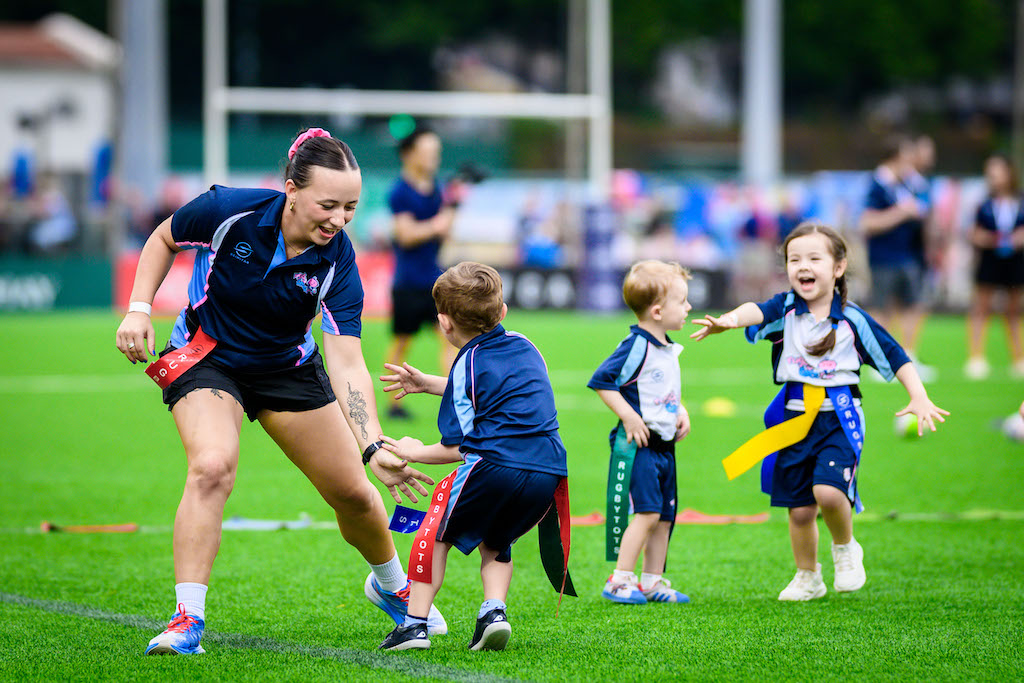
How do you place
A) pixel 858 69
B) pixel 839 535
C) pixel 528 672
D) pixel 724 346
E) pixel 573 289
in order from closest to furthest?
pixel 528 672, pixel 839 535, pixel 724 346, pixel 573 289, pixel 858 69

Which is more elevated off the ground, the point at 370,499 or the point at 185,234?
the point at 185,234

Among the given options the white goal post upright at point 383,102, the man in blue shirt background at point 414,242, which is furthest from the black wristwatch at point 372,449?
the white goal post upright at point 383,102

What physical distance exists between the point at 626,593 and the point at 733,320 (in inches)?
45.6

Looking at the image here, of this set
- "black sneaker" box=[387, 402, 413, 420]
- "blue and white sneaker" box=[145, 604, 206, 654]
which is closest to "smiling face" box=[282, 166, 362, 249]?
"blue and white sneaker" box=[145, 604, 206, 654]

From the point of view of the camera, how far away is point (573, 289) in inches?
976

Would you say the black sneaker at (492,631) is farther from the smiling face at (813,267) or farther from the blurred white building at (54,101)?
the blurred white building at (54,101)

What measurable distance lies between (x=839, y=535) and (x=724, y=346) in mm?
13483

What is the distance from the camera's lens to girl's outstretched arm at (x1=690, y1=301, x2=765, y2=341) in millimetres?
5086

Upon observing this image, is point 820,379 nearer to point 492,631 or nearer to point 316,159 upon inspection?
point 492,631

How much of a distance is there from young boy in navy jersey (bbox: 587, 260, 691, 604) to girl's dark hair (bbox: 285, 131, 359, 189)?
4.28 ft

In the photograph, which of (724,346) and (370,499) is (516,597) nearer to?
(370,499)

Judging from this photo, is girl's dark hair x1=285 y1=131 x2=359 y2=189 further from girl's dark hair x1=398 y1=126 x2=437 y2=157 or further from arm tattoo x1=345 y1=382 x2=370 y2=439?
girl's dark hair x1=398 y1=126 x2=437 y2=157

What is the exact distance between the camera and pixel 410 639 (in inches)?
171

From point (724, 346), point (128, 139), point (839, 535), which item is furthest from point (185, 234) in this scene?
point (128, 139)
